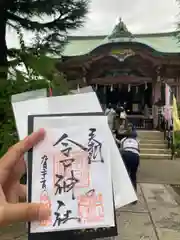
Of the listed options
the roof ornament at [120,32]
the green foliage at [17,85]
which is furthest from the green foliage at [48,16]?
the roof ornament at [120,32]

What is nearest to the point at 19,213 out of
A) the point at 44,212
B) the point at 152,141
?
the point at 44,212

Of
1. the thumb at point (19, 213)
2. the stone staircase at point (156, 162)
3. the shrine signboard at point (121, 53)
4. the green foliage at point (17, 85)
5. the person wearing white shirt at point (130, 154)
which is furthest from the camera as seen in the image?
the shrine signboard at point (121, 53)

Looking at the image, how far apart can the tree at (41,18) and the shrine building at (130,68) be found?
5978 millimetres

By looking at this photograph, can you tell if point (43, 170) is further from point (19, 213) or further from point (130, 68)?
point (130, 68)

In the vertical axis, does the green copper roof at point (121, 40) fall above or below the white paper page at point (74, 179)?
above

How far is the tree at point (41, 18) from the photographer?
5.26 metres

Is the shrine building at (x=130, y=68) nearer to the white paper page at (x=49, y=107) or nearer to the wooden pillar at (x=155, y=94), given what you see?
the wooden pillar at (x=155, y=94)

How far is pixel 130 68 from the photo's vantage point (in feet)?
45.5

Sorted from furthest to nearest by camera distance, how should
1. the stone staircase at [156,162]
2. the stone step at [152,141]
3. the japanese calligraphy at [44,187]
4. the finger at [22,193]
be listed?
1. the stone step at [152,141]
2. the stone staircase at [156,162]
3. the finger at [22,193]
4. the japanese calligraphy at [44,187]

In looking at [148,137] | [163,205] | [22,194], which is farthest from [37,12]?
[148,137]

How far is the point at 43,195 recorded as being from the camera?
90cm

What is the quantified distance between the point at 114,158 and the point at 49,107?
26cm

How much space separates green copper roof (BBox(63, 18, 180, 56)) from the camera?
536 inches

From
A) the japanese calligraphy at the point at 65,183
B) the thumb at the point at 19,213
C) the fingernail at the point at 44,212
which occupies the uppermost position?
the japanese calligraphy at the point at 65,183
